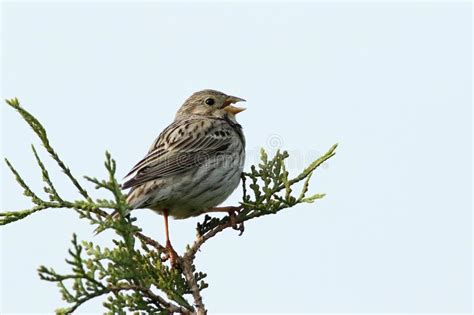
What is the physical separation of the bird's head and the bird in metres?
0.30

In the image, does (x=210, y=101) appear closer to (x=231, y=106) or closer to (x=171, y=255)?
(x=231, y=106)

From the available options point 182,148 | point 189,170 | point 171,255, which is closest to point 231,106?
point 182,148

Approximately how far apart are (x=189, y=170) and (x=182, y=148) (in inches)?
25.8

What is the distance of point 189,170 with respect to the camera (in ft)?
30.9

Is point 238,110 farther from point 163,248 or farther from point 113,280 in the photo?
point 113,280

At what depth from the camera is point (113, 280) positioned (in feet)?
20.6

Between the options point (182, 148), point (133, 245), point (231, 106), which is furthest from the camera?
point (231, 106)

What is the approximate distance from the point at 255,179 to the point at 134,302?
2.39m

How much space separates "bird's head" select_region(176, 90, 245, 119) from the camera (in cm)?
1153

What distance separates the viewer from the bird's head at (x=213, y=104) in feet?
37.8

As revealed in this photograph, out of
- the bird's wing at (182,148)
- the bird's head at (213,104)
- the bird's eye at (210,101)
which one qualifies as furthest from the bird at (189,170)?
the bird's eye at (210,101)

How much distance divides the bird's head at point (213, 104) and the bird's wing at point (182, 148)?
17.3 inches

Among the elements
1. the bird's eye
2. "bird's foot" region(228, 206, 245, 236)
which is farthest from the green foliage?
the bird's eye

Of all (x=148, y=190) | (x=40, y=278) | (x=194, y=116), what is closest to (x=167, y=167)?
(x=148, y=190)
